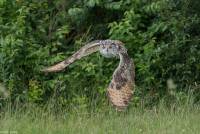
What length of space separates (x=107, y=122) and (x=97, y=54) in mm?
2802

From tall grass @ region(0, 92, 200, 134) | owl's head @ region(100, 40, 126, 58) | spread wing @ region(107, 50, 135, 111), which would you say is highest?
owl's head @ region(100, 40, 126, 58)

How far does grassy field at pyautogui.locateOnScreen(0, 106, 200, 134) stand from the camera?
6469mm

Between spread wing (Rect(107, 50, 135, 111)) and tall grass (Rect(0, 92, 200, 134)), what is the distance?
7.8 inches

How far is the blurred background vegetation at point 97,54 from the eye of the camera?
9117 mm

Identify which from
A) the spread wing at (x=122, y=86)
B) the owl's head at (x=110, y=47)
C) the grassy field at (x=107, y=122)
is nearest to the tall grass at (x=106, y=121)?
the grassy field at (x=107, y=122)

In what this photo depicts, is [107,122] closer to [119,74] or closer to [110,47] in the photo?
[119,74]

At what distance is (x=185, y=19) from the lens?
368 inches

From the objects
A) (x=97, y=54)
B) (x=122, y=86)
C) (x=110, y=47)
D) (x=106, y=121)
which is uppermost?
(x=110, y=47)

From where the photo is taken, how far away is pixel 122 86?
22.1 ft

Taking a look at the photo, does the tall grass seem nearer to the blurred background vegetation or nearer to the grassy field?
the grassy field

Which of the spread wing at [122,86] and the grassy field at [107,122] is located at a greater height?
the spread wing at [122,86]

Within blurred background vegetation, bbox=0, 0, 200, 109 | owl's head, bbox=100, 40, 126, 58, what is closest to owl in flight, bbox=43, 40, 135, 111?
owl's head, bbox=100, 40, 126, 58

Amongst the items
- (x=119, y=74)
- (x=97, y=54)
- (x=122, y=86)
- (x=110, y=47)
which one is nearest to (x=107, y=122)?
(x=122, y=86)

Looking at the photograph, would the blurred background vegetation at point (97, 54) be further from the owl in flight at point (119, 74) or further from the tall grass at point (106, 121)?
the owl in flight at point (119, 74)
